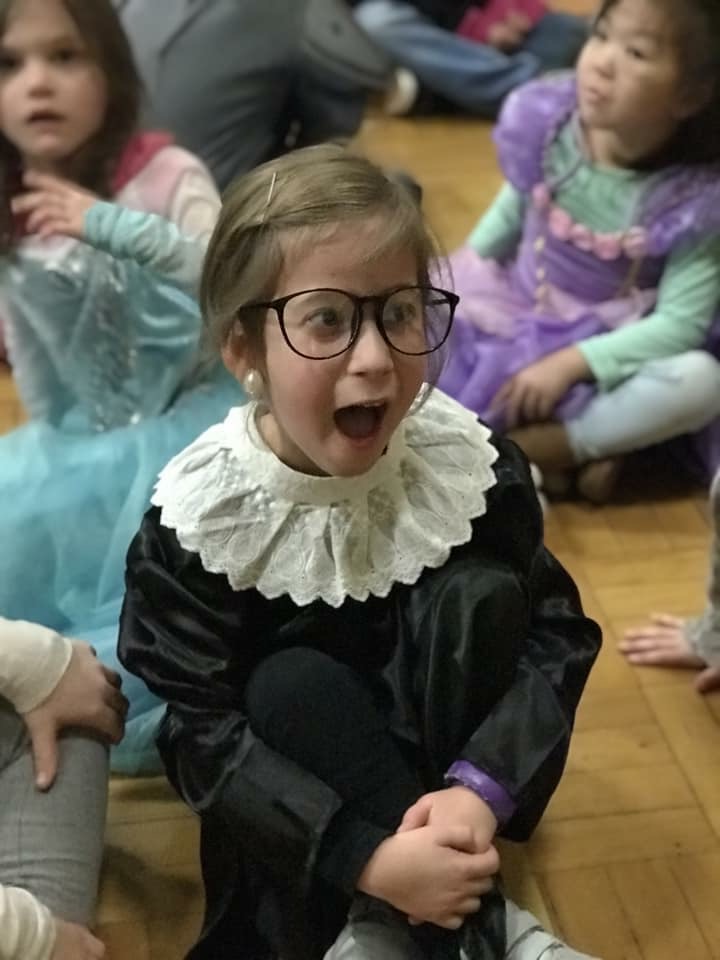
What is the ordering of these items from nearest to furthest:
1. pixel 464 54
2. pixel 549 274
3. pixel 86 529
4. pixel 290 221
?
pixel 290 221 < pixel 86 529 < pixel 549 274 < pixel 464 54

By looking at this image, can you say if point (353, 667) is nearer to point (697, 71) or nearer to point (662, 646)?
point (662, 646)

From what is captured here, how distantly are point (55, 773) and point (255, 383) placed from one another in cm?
31

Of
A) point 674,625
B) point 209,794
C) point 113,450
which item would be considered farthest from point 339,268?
point 674,625

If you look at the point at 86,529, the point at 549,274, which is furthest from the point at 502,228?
the point at 86,529

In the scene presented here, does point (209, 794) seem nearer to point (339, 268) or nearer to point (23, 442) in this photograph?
point (339, 268)

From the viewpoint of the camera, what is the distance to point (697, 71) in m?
1.27

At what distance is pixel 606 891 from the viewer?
0.96 metres

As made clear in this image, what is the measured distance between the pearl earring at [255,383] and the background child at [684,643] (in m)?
0.46

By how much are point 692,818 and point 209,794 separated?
44 centimetres

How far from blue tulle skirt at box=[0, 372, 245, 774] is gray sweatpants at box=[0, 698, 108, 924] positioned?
14 centimetres

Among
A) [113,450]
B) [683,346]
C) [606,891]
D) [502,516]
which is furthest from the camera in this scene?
[683,346]

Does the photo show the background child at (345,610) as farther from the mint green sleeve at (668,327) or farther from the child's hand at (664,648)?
the mint green sleeve at (668,327)

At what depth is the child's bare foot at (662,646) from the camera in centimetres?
115

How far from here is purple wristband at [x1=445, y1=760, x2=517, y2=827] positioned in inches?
31.0
